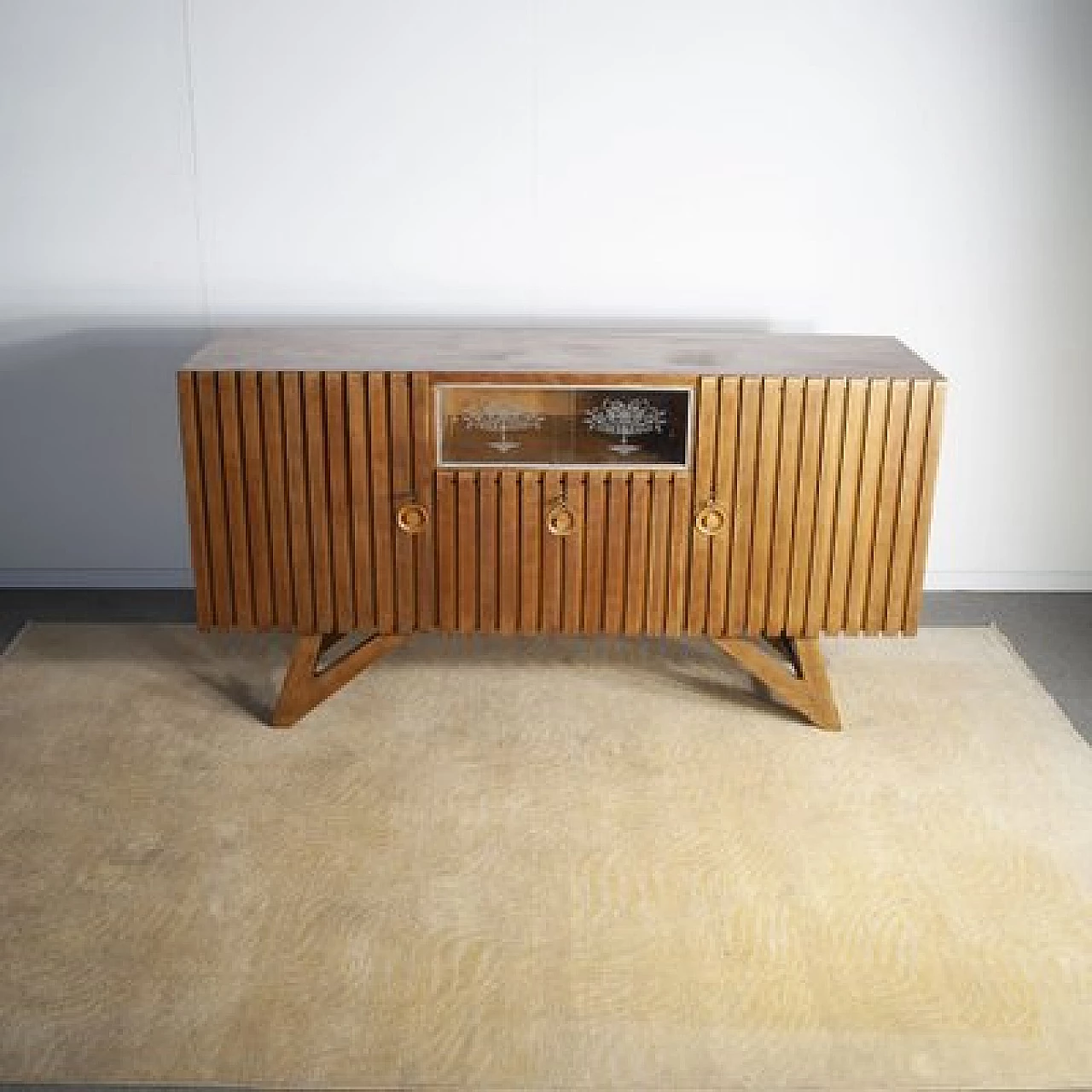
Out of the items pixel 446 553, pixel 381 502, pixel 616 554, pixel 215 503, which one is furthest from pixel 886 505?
pixel 215 503

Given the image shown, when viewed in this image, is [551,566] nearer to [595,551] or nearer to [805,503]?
[595,551]

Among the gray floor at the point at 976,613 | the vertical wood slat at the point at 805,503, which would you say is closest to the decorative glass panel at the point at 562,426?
the vertical wood slat at the point at 805,503

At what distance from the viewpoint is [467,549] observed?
2.79 meters

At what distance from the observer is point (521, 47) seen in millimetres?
3080

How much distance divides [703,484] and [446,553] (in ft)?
1.77

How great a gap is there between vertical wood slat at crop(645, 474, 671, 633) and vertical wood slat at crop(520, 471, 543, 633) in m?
0.23

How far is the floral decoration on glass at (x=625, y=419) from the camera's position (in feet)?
9.11

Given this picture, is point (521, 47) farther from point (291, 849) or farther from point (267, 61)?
point (291, 849)

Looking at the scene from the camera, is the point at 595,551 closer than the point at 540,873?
No

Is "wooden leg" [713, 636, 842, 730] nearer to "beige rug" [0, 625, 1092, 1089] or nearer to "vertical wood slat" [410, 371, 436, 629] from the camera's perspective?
"beige rug" [0, 625, 1092, 1089]

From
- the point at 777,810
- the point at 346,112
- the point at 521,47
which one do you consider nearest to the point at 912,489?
the point at 777,810

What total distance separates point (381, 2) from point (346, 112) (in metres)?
0.25

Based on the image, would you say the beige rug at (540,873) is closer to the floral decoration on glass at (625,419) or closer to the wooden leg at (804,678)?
the wooden leg at (804,678)

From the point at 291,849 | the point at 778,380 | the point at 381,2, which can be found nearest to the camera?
the point at 291,849
